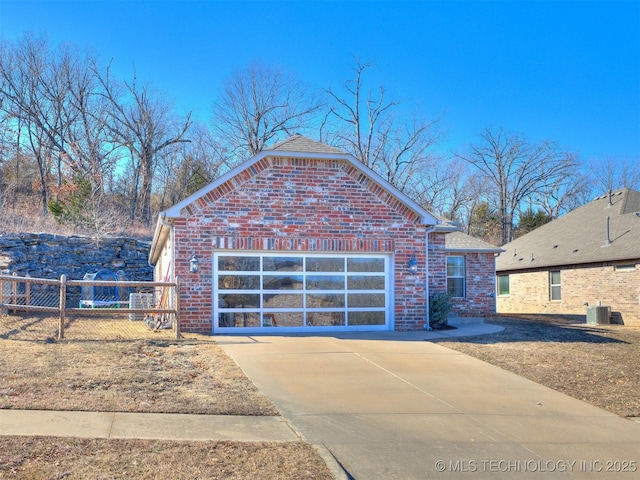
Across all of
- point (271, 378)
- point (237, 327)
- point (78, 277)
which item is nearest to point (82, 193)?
point (78, 277)

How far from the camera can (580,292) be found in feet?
77.0

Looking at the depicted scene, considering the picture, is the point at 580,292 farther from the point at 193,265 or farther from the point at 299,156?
the point at 193,265

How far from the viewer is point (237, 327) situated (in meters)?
13.9

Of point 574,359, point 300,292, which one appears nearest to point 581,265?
point 574,359

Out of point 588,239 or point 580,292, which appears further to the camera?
point 588,239

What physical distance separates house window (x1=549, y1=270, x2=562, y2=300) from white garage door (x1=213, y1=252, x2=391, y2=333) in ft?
44.2

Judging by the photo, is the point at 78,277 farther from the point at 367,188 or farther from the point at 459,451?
the point at 459,451

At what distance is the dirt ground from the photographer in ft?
27.8

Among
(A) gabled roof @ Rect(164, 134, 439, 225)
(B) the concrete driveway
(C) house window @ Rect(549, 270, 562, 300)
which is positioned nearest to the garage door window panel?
(A) gabled roof @ Rect(164, 134, 439, 225)

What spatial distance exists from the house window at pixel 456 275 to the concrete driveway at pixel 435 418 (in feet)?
31.8

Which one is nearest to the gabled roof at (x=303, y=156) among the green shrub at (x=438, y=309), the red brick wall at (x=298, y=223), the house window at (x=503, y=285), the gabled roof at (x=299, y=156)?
the gabled roof at (x=299, y=156)

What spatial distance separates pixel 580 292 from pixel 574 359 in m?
13.8

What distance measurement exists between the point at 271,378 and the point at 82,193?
2429 centimetres

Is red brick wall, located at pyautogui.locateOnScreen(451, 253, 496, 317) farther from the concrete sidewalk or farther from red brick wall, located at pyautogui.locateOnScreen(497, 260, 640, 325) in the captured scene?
the concrete sidewalk
